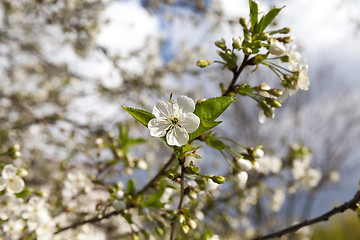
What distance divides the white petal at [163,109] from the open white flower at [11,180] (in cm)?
73

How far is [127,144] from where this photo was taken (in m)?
Result: 1.91

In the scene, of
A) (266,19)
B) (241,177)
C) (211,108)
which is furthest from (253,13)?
(241,177)

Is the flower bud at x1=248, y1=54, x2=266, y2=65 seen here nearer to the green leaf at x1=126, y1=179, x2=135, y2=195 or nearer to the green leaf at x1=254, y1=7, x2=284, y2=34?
the green leaf at x1=254, y1=7, x2=284, y2=34

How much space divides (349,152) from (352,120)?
1148 mm

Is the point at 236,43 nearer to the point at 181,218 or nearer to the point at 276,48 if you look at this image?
the point at 276,48

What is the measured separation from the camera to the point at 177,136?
37.9 inches

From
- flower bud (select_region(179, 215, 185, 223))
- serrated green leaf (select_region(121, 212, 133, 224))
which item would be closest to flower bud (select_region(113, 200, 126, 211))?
serrated green leaf (select_region(121, 212, 133, 224))

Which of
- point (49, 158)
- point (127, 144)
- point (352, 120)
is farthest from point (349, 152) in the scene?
point (127, 144)

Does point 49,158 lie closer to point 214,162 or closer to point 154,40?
point 154,40

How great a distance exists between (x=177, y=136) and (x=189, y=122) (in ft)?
0.20

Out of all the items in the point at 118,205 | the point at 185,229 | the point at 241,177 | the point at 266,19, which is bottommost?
the point at 185,229

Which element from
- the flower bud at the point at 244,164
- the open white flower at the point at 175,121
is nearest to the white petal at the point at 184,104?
the open white flower at the point at 175,121

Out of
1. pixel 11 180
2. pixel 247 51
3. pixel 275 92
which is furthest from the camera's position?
pixel 11 180

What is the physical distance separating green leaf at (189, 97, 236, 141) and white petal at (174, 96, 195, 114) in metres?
0.02
